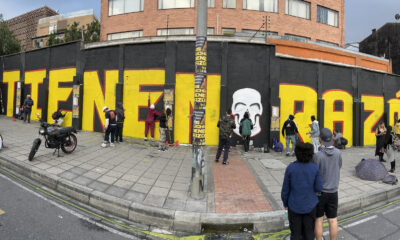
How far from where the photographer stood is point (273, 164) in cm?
730

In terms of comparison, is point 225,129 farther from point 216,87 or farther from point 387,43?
point 387,43

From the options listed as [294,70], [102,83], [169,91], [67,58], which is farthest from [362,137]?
[67,58]

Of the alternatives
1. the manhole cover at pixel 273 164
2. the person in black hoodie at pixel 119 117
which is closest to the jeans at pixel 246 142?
the manhole cover at pixel 273 164

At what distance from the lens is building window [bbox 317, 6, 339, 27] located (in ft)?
61.7

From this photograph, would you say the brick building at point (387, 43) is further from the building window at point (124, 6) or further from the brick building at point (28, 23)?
the brick building at point (28, 23)

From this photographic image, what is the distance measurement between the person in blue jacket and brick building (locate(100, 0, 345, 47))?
1410 centimetres

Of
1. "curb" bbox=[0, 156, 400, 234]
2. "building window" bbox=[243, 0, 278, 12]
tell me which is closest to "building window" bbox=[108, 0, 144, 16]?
"building window" bbox=[243, 0, 278, 12]

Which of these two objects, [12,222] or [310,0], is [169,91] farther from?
[310,0]

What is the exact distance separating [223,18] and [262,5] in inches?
146

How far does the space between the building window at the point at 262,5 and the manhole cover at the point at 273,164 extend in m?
13.9

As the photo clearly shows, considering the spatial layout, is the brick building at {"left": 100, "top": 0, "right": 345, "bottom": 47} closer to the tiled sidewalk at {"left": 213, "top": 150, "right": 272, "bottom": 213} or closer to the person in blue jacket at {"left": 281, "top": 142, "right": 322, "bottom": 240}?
the tiled sidewalk at {"left": 213, "top": 150, "right": 272, "bottom": 213}

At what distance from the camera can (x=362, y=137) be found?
12.3 metres

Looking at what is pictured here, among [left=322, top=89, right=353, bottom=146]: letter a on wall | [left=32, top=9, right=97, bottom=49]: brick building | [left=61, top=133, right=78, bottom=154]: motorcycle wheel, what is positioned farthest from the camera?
[left=32, top=9, right=97, bottom=49]: brick building

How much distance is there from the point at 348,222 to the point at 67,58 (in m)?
15.1
